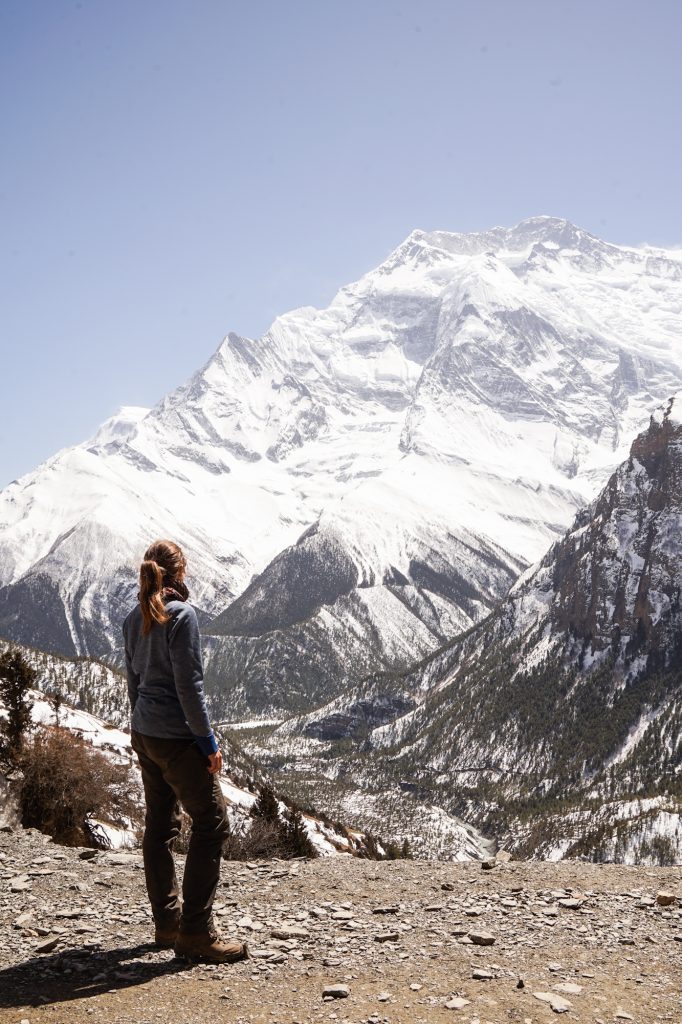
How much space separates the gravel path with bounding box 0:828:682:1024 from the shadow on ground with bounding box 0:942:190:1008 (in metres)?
0.03

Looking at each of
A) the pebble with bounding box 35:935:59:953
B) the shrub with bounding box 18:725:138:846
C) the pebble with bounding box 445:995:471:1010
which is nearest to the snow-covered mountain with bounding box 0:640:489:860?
the shrub with bounding box 18:725:138:846

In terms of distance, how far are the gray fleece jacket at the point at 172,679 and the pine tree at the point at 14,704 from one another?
1555 centimetres

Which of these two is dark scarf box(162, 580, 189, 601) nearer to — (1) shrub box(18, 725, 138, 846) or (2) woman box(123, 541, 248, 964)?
(2) woman box(123, 541, 248, 964)

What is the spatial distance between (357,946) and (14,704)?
76.3ft

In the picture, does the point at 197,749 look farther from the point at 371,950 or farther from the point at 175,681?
the point at 371,950

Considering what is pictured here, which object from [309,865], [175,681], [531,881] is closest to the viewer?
[175,681]

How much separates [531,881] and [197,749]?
8873 mm

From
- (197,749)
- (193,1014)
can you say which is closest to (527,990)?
(193,1014)

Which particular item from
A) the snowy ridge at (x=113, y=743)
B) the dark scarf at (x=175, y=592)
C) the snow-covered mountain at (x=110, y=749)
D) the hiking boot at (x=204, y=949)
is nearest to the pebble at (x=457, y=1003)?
the hiking boot at (x=204, y=949)

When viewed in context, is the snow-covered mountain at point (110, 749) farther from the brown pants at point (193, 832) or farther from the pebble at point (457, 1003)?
the pebble at point (457, 1003)

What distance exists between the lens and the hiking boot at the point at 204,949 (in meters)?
13.4

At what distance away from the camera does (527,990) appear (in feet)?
40.5

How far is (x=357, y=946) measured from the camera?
561 inches

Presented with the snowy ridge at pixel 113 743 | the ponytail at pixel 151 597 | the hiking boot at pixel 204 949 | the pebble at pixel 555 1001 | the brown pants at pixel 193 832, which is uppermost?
the ponytail at pixel 151 597
